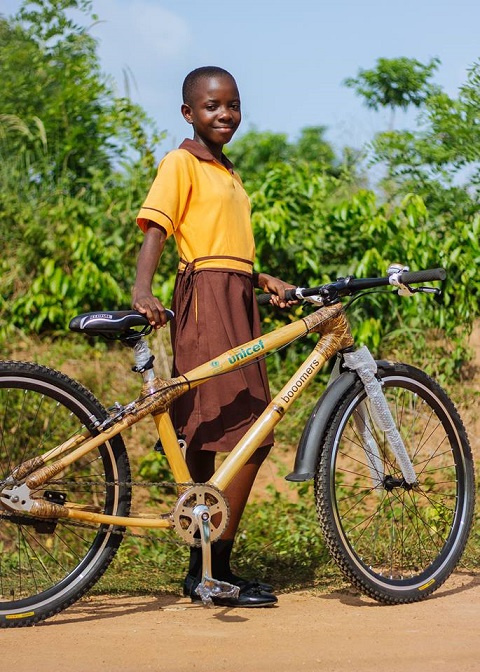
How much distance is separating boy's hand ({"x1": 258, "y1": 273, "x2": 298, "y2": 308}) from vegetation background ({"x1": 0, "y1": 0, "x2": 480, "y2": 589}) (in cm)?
194

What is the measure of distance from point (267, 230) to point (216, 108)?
2830 mm

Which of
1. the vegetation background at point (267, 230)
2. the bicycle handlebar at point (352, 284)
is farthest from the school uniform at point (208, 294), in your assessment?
the vegetation background at point (267, 230)

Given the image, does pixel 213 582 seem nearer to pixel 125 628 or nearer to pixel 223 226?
pixel 125 628

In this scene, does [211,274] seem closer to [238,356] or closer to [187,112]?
[238,356]

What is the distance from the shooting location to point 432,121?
7.04 meters

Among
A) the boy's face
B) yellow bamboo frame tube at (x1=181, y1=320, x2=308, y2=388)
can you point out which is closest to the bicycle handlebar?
yellow bamboo frame tube at (x1=181, y1=320, x2=308, y2=388)

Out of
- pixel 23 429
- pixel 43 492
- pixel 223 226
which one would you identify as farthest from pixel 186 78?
pixel 23 429

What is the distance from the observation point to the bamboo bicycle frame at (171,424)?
367 cm

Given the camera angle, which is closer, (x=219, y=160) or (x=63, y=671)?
(x=63, y=671)

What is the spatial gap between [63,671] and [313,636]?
2.81 ft

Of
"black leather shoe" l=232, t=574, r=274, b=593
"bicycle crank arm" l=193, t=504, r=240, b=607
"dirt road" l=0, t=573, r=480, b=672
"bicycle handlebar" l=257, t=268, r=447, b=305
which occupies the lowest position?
"dirt road" l=0, t=573, r=480, b=672

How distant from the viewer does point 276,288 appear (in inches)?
167

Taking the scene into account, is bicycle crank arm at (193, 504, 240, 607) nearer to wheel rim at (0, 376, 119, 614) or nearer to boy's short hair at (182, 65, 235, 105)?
wheel rim at (0, 376, 119, 614)

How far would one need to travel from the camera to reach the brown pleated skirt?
3982 millimetres
